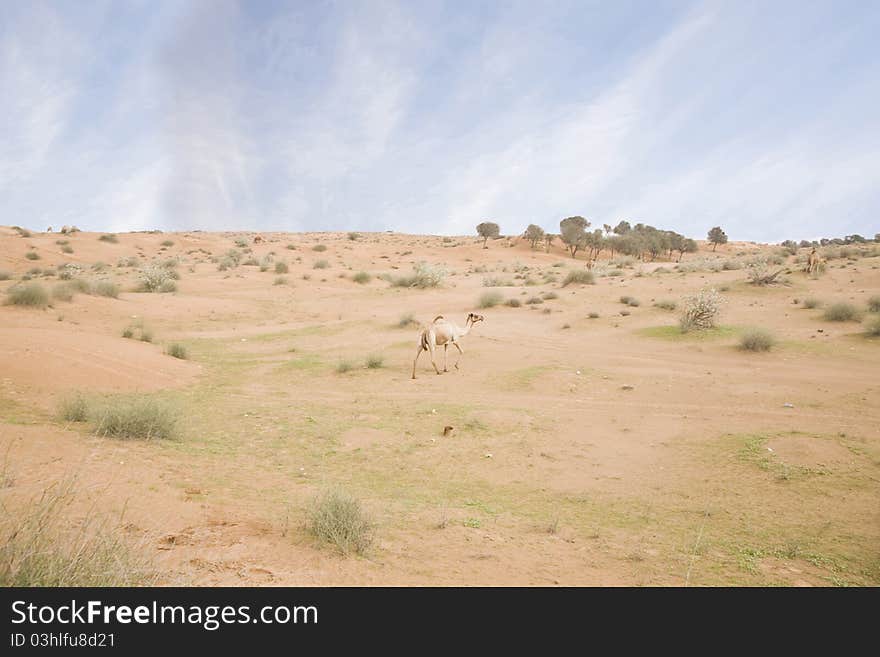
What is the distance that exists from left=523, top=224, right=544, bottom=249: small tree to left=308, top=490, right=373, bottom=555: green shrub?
63.4 meters

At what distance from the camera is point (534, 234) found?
215 feet

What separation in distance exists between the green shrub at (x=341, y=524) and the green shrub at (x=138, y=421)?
3806 millimetres

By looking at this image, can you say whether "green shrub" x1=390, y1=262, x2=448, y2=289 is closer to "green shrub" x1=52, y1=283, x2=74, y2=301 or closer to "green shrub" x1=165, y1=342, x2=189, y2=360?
"green shrub" x1=52, y1=283, x2=74, y2=301

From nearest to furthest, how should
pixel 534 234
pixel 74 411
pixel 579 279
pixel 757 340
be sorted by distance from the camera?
pixel 74 411 < pixel 757 340 < pixel 579 279 < pixel 534 234

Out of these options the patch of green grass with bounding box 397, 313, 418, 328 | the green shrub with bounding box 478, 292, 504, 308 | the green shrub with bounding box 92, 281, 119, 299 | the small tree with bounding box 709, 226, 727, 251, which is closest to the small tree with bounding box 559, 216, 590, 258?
the small tree with bounding box 709, 226, 727, 251

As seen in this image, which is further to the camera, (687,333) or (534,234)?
(534,234)

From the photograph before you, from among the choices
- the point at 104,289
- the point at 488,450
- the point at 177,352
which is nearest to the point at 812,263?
the point at 488,450

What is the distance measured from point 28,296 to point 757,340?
78.6 ft

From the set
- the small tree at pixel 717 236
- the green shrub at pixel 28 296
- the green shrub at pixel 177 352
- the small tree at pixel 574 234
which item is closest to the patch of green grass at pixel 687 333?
the green shrub at pixel 177 352

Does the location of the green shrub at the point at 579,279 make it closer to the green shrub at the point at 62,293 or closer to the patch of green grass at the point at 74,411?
the green shrub at the point at 62,293

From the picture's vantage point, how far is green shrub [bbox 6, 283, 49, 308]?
17.3 meters

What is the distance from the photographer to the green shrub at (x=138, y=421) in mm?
6730

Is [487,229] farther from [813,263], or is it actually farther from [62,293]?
[62,293]
